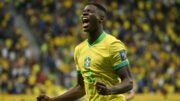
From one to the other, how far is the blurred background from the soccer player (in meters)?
12.2

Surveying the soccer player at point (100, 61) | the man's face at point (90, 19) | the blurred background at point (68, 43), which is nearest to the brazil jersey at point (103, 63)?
the soccer player at point (100, 61)

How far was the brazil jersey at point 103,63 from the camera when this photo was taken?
196 inches

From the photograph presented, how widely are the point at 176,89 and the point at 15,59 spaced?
20.8 feet

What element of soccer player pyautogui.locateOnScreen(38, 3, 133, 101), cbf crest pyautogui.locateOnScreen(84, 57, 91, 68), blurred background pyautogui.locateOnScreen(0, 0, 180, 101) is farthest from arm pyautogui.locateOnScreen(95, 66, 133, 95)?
blurred background pyautogui.locateOnScreen(0, 0, 180, 101)

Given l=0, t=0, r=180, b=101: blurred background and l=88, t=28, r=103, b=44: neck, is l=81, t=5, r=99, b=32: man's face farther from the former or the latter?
l=0, t=0, r=180, b=101: blurred background

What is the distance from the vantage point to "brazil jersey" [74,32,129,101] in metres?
4.99

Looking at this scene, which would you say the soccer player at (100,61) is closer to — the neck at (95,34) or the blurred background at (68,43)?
the neck at (95,34)

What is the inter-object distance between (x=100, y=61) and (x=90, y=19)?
0.39 metres

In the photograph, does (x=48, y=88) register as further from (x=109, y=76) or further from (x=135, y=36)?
(x=109, y=76)

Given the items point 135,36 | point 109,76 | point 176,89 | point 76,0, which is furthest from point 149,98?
point 109,76

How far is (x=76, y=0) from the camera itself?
76.4 feet

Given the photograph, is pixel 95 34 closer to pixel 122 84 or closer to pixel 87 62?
pixel 87 62

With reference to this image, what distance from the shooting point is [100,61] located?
16.8ft

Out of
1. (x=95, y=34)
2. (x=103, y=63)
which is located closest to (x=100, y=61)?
(x=103, y=63)
